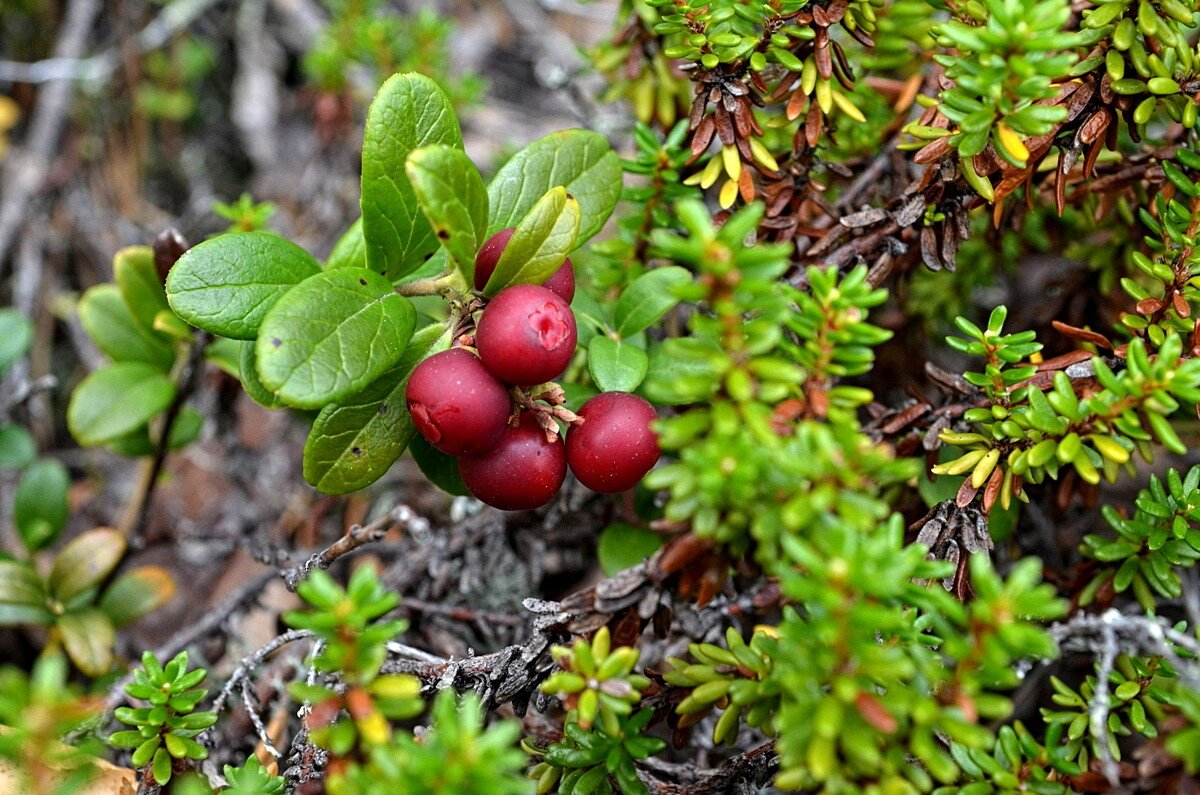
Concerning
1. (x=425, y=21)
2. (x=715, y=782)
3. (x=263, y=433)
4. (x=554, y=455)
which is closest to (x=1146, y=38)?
(x=554, y=455)

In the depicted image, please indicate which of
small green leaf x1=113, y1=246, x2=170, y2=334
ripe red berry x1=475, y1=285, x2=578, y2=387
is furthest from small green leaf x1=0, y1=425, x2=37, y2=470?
ripe red berry x1=475, y1=285, x2=578, y2=387

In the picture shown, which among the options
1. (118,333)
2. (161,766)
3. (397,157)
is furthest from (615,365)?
(118,333)

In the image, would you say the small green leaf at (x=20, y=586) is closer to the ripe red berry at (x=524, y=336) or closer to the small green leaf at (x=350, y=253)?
the small green leaf at (x=350, y=253)

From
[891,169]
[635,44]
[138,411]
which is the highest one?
[635,44]

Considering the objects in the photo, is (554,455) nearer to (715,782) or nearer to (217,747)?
(715,782)

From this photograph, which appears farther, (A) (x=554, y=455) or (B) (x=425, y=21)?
(B) (x=425, y=21)

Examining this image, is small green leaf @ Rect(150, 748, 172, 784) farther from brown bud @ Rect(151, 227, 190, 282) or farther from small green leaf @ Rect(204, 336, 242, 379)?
brown bud @ Rect(151, 227, 190, 282)

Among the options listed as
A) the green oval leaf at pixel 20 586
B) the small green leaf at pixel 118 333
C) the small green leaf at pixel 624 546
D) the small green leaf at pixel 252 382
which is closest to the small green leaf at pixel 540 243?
the small green leaf at pixel 252 382
